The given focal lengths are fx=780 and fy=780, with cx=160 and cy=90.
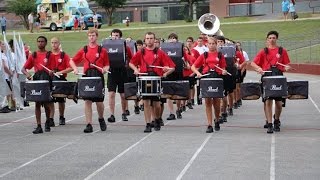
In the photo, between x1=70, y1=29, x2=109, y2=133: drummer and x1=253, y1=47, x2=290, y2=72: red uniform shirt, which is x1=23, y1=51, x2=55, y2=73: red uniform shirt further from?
x1=253, y1=47, x2=290, y2=72: red uniform shirt

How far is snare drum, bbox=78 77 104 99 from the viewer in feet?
47.3

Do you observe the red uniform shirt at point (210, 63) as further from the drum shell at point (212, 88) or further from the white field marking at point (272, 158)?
the white field marking at point (272, 158)

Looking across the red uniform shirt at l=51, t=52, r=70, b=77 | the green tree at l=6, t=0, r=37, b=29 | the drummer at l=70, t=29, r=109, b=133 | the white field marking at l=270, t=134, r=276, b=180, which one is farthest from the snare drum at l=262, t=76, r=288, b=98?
the green tree at l=6, t=0, r=37, b=29

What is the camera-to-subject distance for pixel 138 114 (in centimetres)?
1881

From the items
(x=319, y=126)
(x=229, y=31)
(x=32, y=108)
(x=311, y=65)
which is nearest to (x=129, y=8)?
(x=229, y=31)

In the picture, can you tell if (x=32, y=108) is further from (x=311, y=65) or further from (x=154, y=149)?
(x=311, y=65)

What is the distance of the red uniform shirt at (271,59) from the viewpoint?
47.4ft

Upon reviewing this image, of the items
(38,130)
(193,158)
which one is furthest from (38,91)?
(193,158)

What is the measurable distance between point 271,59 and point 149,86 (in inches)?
91.5

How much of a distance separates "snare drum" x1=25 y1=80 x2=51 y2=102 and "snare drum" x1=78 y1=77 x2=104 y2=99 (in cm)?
70

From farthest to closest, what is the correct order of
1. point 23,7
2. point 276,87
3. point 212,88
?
point 23,7 < point 212,88 < point 276,87

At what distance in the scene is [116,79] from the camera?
56.8 ft

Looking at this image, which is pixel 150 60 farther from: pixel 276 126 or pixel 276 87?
pixel 276 126

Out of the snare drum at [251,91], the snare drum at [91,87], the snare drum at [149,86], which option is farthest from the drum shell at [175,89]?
the snare drum at [91,87]
